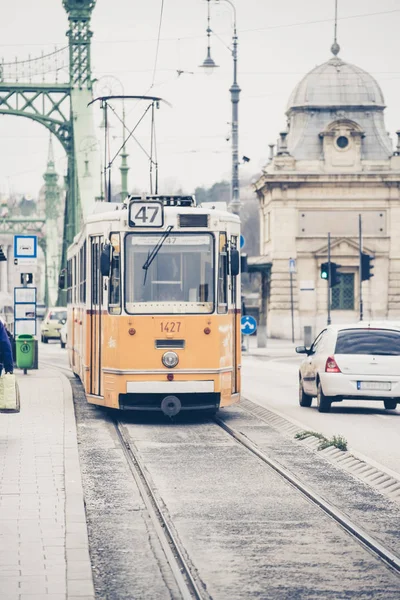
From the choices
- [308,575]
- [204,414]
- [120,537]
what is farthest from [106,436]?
[308,575]

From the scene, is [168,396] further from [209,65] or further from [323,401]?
[209,65]

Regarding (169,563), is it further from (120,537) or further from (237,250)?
(237,250)

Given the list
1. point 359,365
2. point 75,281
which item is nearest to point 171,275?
point 359,365

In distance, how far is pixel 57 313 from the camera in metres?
61.5

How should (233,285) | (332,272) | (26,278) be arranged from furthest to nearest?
(332,272) < (26,278) < (233,285)

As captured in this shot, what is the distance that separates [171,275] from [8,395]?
3.92 meters

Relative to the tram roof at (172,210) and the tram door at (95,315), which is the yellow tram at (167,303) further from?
the tram door at (95,315)

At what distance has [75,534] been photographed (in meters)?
9.71

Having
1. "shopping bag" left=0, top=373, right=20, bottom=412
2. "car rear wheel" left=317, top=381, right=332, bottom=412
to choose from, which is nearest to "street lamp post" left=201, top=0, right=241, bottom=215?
"car rear wheel" left=317, top=381, right=332, bottom=412

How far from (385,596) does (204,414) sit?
1333cm

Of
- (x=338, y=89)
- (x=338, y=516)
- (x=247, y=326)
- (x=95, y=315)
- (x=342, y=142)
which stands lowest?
(x=338, y=516)

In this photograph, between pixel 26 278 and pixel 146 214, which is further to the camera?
pixel 26 278

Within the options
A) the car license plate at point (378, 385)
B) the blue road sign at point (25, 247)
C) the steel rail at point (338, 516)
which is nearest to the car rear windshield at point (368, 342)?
the car license plate at point (378, 385)

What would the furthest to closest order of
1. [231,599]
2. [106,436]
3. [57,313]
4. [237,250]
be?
1. [57,313]
2. [237,250]
3. [106,436]
4. [231,599]
